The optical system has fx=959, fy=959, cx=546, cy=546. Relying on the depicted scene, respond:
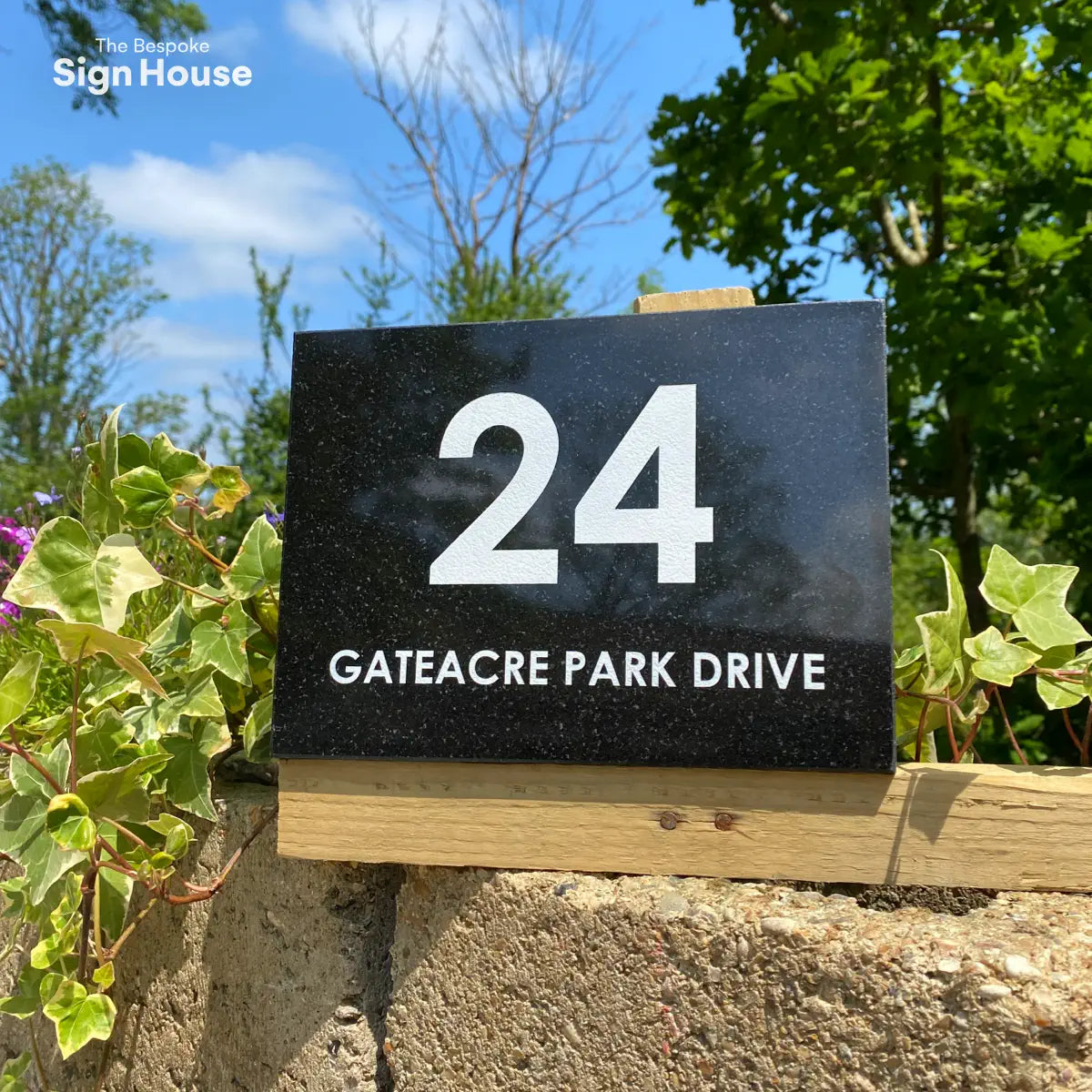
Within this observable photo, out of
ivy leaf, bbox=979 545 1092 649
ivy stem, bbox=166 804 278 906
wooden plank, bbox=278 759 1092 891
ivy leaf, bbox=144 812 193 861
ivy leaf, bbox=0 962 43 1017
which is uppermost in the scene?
ivy leaf, bbox=979 545 1092 649

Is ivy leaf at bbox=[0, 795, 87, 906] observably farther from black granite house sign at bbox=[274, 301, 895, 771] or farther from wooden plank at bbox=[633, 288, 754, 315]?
wooden plank at bbox=[633, 288, 754, 315]

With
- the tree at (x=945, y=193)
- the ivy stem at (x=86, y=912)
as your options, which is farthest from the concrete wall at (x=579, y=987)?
the tree at (x=945, y=193)

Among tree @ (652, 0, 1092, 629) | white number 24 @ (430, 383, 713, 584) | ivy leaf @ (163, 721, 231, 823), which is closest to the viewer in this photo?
white number 24 @ (430, 383, 713, 584)

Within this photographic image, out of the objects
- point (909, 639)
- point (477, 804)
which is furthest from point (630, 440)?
point (909, 639)

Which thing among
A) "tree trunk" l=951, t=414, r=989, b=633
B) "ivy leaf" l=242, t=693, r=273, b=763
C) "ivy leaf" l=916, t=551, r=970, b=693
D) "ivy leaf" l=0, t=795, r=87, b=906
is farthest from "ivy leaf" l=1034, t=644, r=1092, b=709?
"tree trunk" l=951, t=414, r=989, b=633

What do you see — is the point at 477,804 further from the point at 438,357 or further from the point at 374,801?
the point at 438,357

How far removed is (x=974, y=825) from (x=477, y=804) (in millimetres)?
644

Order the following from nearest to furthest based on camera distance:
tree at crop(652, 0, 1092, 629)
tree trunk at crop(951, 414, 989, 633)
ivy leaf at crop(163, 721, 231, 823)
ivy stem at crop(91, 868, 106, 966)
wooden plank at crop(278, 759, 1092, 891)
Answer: wooden plank at crop(278, 759, 1092, 891) < ivy stem at crop(91, 868, 106, 966) < ivy leaf at crop(163, 721, 231, 823) < tree at crop(652, 0, 1092, 629) < tree trunk at crop(951, 414, 989, 633)

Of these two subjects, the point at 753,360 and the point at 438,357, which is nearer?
the point at 753,360

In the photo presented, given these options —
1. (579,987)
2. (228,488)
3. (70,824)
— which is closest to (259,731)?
(70,824)

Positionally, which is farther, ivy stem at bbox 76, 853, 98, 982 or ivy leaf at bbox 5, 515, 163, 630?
ivy stem at bbox 76, 853, 98, 982

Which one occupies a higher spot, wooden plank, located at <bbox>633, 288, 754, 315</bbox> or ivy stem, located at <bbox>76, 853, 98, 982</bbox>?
→ wooden plank, located at <bbox>633, 288, 754, 315</bbox>

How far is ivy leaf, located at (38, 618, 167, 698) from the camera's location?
1.30 meters

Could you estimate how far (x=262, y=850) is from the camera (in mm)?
1518
